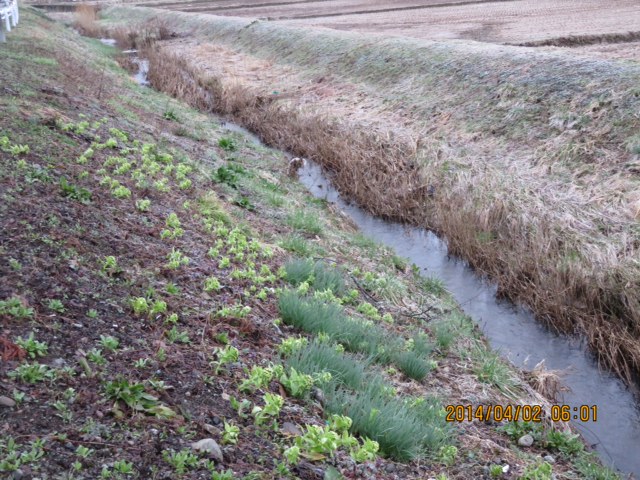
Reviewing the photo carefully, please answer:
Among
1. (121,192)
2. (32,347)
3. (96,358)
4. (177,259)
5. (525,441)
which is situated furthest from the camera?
(121,192)

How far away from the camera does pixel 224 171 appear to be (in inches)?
409

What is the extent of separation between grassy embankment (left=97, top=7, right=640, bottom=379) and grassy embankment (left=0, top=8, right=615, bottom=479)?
1573mm

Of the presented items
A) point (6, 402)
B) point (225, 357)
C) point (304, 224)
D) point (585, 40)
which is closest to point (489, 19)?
point (585, 40)

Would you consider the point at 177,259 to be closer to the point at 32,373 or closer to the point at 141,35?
the point at 32,373

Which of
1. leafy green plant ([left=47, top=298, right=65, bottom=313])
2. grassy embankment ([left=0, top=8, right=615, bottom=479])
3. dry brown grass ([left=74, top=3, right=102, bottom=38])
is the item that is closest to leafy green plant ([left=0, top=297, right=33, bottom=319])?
grassy embankment ([left=0, top=8, right=615, bottom=479])

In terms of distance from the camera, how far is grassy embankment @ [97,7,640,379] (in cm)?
841

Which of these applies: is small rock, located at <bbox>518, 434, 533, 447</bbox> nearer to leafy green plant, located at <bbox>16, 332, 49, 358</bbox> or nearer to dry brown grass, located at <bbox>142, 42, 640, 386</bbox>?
dry brown grass, located at <bbox>142, 42, 640, 386</bbox>

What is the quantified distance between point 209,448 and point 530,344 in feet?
17.9

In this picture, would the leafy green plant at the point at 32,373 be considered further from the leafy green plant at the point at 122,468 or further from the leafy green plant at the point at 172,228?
the leafy green plant at the point at 172,228

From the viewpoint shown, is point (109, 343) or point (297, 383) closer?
point (109, 343)

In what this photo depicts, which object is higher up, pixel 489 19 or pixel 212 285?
pixel 489 19

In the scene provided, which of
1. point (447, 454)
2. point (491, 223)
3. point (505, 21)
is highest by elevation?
point (505, 21)

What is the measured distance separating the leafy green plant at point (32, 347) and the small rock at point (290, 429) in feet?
5.03

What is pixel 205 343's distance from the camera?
4664 millimetres
